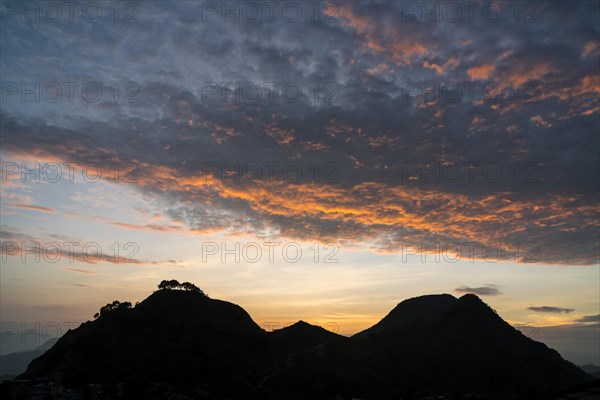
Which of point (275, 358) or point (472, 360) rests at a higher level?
point (275, 358)

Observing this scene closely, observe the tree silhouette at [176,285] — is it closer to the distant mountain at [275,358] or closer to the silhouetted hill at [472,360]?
the distant mountain at [275,358]

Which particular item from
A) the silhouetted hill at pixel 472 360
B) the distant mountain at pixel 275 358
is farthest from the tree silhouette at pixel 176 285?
the silhouetted hill at pixel 472 360

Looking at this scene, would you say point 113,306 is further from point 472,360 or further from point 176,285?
point 472,360

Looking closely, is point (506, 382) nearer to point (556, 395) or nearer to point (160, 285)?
point (160, 285)

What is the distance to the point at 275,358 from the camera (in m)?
144

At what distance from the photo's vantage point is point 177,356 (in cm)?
12000

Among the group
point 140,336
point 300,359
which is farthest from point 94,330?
point 300,359

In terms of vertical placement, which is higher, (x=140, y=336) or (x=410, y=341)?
(x=140, y=336)

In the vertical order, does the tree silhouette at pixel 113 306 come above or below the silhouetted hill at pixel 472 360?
above

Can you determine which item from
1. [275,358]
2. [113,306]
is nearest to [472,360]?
[275,358]

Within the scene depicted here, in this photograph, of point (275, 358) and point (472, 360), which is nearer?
point (275, 358)

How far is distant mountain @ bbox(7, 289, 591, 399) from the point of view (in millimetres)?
108562

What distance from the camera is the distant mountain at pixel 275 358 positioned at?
109m

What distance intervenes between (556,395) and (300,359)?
143540mm
